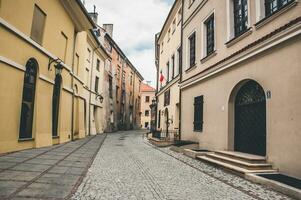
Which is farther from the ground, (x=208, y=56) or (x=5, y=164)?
(x=208, y=56)

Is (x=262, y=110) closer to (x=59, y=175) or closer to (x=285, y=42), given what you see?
(x=285, y=42)

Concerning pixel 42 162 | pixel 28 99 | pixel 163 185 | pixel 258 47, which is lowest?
pixel 163 185

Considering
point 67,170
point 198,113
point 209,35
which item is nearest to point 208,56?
point 209,35

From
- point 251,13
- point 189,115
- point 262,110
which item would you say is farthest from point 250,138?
point 189,115

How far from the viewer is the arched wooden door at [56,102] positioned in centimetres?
1320

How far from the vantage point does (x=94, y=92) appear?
24.6 metres

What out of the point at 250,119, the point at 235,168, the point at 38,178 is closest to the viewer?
the point at 38,178

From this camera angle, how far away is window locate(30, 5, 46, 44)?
1050 centimetres

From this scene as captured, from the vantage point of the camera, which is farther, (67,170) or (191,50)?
(191,50)

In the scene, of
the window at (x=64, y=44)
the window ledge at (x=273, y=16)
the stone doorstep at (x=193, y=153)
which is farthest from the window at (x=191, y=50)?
the window at (x=64, y=44)

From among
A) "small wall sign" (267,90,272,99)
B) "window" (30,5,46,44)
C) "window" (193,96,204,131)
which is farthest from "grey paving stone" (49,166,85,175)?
"window" (193,96,204,131)

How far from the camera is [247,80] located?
27.5ft

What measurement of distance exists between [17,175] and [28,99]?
5418 mm

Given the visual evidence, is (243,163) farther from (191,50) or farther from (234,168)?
(191,50)
